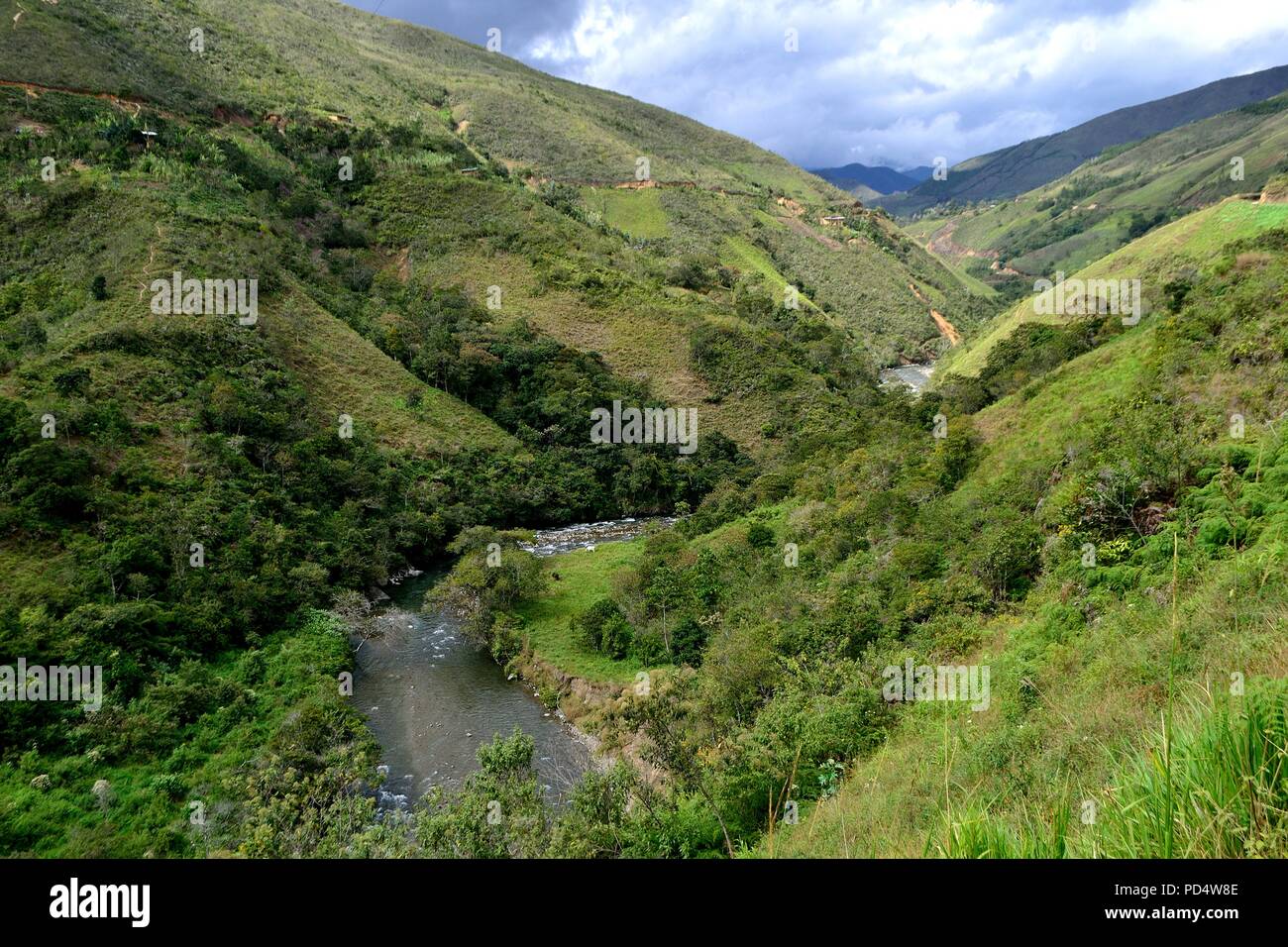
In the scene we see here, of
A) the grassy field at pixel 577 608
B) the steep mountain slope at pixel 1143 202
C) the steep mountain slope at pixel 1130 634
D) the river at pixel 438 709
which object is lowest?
the river at pixel 438 709

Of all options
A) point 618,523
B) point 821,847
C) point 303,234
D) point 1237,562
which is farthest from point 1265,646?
point 303,234

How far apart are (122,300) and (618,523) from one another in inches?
1232

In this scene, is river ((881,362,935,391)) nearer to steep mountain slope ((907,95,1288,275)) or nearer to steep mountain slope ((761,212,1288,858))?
steep mountain slope ((761,212,1288,858))

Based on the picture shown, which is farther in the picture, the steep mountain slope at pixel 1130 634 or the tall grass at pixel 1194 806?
the steep mountain slope at pixel 1130 634

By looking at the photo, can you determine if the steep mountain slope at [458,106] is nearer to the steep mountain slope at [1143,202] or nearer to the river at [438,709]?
the river at [438,709]

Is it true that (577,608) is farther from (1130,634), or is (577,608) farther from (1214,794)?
(1214,794)

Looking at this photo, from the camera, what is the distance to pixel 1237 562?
30.7ft

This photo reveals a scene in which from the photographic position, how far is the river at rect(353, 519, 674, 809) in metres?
19.9

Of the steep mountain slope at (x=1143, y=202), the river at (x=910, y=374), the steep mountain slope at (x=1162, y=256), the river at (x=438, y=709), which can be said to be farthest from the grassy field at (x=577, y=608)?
the steep mountain slope at (x=1143, y=202)

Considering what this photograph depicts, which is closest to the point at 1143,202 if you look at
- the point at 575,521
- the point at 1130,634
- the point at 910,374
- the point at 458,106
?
the point at 910,374

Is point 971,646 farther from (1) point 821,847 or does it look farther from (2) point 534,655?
(2) point 534,655

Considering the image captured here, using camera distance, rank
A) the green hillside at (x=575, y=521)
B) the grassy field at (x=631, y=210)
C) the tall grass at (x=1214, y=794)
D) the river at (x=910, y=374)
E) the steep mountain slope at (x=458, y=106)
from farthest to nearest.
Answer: the grassy field at (x=631, y=210), the river at (x=910, y=374), the steep mountain slope at (x=458, y=106), the green hillside at (x=575, y=521), the tall grass at (x=1214, y=794)

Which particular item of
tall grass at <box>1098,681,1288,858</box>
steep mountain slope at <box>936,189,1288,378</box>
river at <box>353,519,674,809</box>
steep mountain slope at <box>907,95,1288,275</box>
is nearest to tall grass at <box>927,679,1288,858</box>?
tall grass at <box>1098,681,1288,858</box>

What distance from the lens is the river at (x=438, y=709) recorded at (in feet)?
65.2
